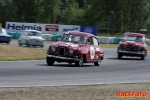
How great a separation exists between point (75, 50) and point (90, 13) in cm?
5106

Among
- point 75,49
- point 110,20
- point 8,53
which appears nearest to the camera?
point 75,49

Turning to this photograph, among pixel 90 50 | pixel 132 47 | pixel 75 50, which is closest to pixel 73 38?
pixel 90 50

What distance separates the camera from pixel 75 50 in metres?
→ 20.6

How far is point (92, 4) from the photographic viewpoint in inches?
2854

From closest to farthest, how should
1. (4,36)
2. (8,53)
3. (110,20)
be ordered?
(8,53), (4,36), (110,20)

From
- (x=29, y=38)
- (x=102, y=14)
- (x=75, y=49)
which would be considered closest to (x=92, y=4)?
(x=102, y=14)

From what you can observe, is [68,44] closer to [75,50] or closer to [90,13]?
[75,50]

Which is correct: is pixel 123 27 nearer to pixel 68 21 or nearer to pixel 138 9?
pixel 138 9

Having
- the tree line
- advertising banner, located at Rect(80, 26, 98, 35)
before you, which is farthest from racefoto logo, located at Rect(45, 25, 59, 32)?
the tree line

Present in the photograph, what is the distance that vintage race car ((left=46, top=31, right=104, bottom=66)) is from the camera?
805 inches

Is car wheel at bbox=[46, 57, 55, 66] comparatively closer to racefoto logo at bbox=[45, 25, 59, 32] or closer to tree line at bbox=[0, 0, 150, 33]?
racefoto logo at bbox=[45, 25, 59, 32]

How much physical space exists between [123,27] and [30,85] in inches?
2293

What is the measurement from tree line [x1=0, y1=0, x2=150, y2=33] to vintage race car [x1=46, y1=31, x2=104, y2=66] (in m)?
46.1

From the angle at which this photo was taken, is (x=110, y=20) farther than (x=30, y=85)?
Yes
